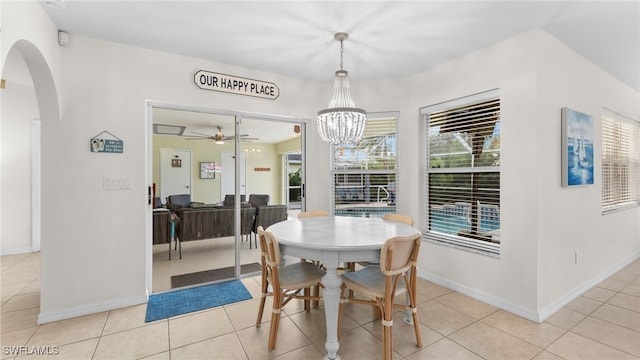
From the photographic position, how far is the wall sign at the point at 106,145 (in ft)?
8.90

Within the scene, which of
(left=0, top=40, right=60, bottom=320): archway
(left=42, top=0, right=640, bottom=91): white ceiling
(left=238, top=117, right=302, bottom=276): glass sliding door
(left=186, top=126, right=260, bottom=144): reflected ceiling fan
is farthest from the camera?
(left=0, top=40, right=60, bottom=320): archway

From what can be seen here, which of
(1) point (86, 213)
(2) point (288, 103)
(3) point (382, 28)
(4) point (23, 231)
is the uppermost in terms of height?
(3) point (382, 28)

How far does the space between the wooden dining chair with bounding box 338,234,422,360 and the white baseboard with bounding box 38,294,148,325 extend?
2155mm

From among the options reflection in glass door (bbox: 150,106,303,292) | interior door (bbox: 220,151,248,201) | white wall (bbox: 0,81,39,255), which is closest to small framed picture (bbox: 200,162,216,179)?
reflection in glass door (bbox: 150,106,303,292)

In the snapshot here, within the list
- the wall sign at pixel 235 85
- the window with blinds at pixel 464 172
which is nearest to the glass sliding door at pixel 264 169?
the wall sign at pixel 235 85

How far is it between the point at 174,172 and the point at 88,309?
5.04 feet

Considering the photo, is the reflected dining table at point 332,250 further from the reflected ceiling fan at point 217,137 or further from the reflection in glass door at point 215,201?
the reflected ceiling fan at point 217,137

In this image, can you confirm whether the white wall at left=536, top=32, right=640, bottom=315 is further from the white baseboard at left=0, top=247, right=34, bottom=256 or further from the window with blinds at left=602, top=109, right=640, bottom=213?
the white baseboard at left=0, top=247, right=34, bottom=256

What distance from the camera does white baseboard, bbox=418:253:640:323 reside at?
253cm

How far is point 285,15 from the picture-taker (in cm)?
231

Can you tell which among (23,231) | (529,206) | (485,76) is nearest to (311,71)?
(485,76)

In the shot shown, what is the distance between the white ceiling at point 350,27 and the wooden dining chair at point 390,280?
5.86 ft

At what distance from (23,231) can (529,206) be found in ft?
22.3

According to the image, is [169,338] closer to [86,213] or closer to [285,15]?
[86,213]
